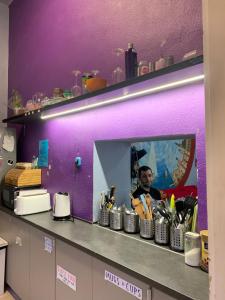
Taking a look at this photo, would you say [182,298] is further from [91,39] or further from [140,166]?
[91,39]

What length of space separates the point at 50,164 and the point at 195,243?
1.66m

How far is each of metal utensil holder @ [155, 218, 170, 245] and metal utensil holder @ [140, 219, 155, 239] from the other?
0.24ft

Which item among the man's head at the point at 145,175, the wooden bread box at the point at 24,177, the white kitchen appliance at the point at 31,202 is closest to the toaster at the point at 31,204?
the white kitchen appliance at the point at 31,202

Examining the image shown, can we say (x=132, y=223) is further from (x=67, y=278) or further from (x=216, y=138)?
(x=216, y=138)

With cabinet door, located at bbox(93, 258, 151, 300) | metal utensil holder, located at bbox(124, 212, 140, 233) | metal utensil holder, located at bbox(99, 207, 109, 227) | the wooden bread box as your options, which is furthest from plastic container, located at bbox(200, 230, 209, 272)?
the wooden bread box

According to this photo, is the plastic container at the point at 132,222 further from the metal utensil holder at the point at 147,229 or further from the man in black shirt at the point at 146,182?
the man in black shirt at the point at 146,182

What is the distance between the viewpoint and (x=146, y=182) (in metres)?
2.40

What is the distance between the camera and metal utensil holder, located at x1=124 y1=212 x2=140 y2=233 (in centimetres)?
161

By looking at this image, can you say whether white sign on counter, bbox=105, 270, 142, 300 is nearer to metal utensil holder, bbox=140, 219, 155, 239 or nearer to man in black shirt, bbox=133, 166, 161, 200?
metal utensil holder, bbox=140, 219, 155, 239

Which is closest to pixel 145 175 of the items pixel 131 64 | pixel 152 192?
pixel 152 192

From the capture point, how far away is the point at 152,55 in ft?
5.01

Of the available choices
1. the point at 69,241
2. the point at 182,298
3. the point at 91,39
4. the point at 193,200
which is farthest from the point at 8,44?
the point at 182,298

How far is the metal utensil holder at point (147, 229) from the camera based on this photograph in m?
1.49

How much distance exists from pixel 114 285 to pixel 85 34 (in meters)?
1.94
